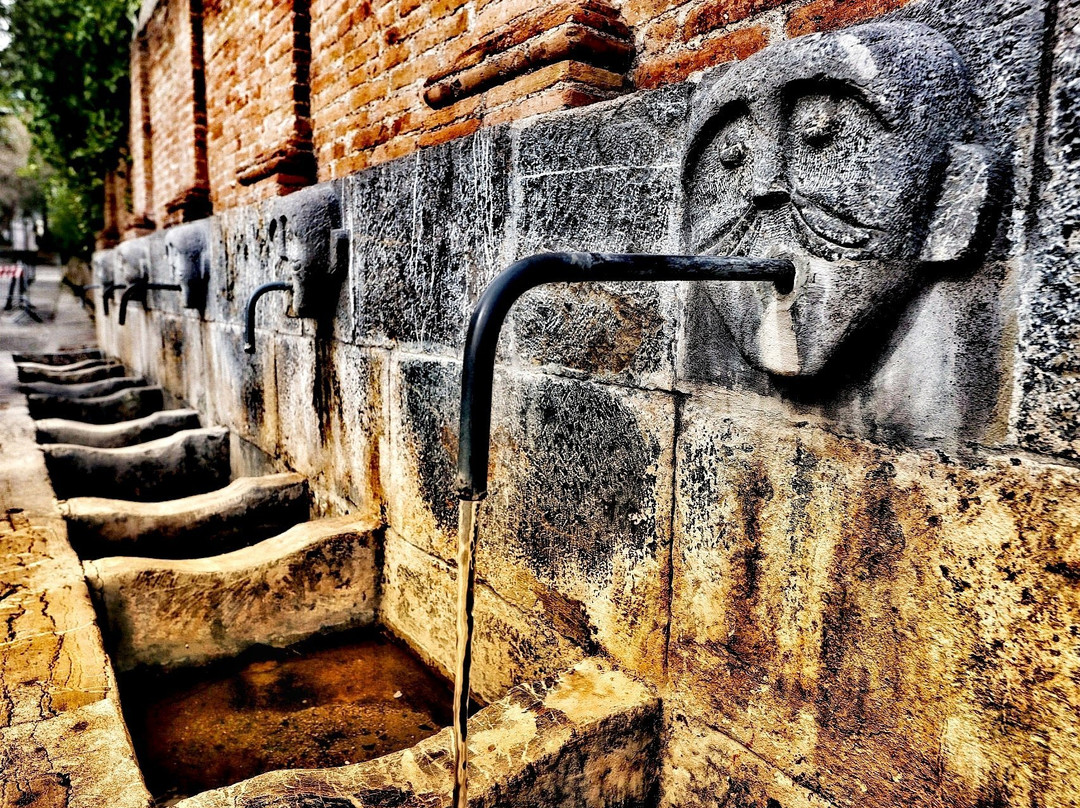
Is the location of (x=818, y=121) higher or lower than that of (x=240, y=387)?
higher

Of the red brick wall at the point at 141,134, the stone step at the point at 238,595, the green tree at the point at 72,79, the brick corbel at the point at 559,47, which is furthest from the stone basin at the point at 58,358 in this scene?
the brick corbel at the point at 559,47

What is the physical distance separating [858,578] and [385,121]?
274 centimetres

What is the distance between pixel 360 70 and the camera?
10.7 ft

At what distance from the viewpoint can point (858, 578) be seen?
48.3 inches

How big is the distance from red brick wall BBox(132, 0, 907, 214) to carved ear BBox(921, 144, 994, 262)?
1.56 ft

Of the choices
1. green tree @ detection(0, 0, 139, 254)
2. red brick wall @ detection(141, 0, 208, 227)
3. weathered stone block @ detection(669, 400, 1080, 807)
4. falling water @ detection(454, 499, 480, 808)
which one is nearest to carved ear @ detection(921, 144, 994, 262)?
weathered stone block @ detection(669, 400, 1080, 807)

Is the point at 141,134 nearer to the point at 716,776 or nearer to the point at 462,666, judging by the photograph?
the point at 462,666

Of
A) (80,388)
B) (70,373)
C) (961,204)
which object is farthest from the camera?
(70,373)

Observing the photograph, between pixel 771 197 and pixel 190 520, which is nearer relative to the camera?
pixel 771 197

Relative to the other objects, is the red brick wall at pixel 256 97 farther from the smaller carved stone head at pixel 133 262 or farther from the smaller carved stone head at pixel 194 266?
the smaller carved stone head at pixel 133 262

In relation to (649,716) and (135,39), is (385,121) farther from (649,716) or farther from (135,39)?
(135,39)

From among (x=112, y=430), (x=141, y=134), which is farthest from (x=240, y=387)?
(x=141, y=134)

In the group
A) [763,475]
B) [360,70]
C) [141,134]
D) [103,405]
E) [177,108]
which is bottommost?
[103,405]

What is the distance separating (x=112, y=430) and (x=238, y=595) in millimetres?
2591
